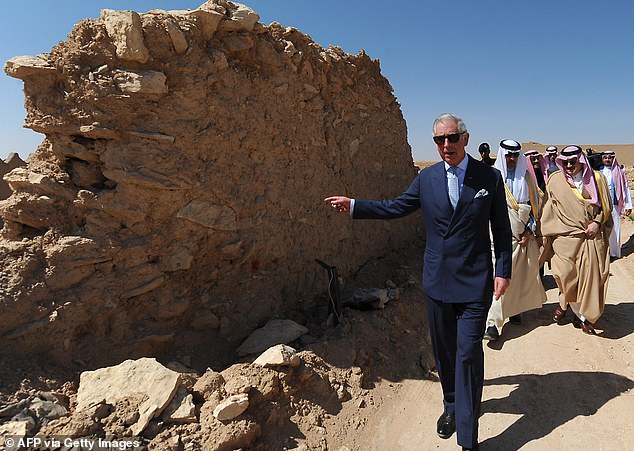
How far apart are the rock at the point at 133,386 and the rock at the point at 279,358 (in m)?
0.59

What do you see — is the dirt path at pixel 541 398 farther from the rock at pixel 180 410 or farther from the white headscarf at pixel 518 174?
the white headscarf at pixel 518 174

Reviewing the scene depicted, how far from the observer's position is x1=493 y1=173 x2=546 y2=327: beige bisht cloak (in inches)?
156

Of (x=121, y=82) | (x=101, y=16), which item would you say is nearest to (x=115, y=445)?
(x=121, y=82)

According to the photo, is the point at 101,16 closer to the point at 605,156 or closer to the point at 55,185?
the point at 55,185

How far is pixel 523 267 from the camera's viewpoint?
4.08 m

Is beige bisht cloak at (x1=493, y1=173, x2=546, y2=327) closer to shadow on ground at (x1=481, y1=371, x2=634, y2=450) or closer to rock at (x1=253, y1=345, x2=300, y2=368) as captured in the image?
shadow on ground at (x1=481, y1=371, x2=634, y2=450)

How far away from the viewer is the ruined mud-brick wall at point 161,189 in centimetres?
280

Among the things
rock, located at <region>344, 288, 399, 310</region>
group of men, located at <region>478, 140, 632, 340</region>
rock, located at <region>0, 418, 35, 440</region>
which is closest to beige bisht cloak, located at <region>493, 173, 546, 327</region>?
group of men, located at <region>478, 140, 632, 340</region>

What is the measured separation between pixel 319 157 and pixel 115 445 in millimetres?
3091

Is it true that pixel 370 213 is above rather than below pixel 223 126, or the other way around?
below

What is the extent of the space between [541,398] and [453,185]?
1826 mm

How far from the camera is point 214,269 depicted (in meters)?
3.42

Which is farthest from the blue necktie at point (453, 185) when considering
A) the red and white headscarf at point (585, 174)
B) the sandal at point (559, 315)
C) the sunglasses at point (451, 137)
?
the sandal at point (559, 315)

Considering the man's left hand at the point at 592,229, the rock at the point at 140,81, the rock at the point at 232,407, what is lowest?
the rock at the point at 232,407
